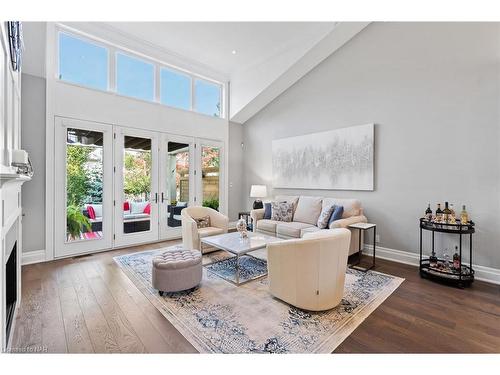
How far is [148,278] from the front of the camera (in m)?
3.20

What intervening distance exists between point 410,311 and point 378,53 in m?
3.96

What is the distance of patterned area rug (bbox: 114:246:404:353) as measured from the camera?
1.90 metres

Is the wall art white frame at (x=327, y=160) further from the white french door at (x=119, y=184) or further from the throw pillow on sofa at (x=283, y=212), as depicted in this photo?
the white french door at (x=119, y=184)

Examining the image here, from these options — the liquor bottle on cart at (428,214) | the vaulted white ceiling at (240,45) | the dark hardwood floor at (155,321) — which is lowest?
the dark hardwood floor at (155,321)

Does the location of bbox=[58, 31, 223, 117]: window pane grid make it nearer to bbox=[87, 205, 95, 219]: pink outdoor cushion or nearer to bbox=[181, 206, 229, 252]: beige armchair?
bbox=[87, 205, 95, 219]: pink outdoor cushion

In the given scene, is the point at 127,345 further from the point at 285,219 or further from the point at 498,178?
the point at 498,178

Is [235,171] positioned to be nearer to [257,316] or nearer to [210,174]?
[210,174]

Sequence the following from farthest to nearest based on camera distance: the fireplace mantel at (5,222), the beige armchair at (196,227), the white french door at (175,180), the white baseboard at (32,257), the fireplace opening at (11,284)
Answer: the white french door at (175,180)
the beige armchair at (196,227)
the white baseboard at (32,257)
the fireplace opening at (11,284)
the fireplace mantel at (5,222)

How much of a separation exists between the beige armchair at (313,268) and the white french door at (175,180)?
353 centimetres

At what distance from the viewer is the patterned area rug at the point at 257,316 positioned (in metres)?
1.90

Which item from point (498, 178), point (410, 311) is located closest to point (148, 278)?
point (410, 311)

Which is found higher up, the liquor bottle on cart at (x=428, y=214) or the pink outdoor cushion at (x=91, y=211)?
the liquor bottle on cart at (x=428, y=214)

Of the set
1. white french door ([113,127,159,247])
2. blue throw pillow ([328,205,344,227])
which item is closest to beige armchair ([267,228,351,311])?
blue throw pillow ([328,205,344,227])

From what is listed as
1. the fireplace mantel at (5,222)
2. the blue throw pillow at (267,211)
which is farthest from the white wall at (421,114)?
the fireplace mantel at (5,222)
